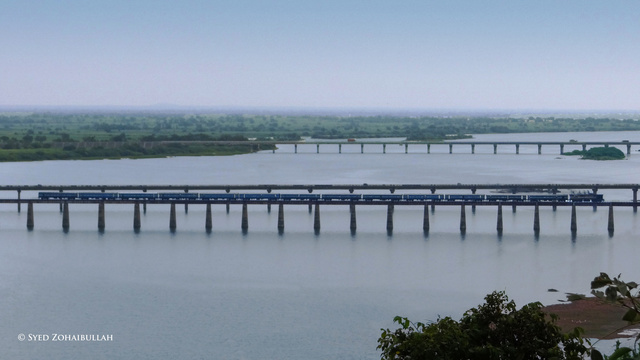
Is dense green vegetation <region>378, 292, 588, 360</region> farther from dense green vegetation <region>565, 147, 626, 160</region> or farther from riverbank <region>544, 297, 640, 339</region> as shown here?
dense green vegetation <region>565, 147, 626, 160</region>

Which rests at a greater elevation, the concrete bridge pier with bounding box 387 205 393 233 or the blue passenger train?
the blue passenger train

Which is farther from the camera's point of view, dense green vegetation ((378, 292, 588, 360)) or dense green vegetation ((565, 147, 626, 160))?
dense green vegetation ((565, 147, 626, 160))

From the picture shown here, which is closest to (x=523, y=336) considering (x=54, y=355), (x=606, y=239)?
(x=54, y=355)

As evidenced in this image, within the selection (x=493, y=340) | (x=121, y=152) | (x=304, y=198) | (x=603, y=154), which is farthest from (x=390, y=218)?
(x=603, y=154)

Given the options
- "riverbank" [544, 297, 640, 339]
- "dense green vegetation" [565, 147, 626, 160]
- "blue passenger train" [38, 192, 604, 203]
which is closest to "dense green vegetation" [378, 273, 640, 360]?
"riverbank" [544, 297, 640, 339]

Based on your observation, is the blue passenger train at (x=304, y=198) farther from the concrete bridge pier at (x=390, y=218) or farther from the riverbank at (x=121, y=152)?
the riverbank at (x=121, y=152)

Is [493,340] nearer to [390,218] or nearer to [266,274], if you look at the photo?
[266,274]

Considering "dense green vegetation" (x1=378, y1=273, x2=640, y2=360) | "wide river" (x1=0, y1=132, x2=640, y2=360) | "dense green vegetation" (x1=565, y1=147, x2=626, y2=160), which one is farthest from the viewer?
"dense green vegetation" (x1=565, y1=147, x2=626, y2=160)

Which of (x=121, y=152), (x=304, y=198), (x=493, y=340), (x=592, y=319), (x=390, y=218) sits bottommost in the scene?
(x=592, y=319)

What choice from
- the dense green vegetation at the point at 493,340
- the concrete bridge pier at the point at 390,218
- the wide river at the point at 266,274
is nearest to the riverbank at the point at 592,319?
the wide river at the point at 266,274
